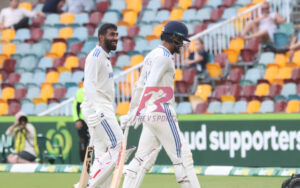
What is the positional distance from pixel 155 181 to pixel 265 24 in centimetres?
638

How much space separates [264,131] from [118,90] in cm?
434

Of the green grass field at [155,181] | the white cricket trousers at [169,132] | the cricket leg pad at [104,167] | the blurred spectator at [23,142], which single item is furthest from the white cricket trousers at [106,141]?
the blurred spectator at [23,142]

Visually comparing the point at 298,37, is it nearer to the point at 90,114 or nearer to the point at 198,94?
the point at 198,94

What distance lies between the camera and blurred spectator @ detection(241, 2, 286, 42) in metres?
19.2

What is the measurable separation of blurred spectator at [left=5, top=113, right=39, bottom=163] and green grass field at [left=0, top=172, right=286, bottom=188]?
5.61 feet

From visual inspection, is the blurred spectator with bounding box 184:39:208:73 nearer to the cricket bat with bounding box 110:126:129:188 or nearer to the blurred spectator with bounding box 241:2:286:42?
the blurred spectator with bounding box 241:2:286:42

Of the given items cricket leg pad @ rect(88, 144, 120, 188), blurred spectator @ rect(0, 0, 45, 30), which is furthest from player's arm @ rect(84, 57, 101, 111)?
blurred spectator @ rect(0, 0, 45, 30)

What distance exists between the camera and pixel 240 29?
65.3 feet

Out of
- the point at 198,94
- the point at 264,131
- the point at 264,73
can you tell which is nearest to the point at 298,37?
the point at 264,73

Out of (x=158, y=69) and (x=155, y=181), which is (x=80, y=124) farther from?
(x=158, y=69)

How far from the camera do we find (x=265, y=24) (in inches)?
759

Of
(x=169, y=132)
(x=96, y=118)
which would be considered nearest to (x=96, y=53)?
(x=96, y=118)

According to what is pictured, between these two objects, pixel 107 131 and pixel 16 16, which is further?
pixel 16 16

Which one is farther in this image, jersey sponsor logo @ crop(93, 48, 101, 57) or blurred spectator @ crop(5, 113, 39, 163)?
blurred spectator @ crop(5, 113, 39, 163)
